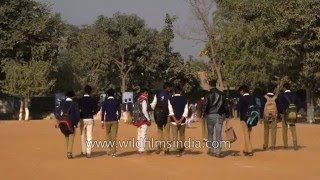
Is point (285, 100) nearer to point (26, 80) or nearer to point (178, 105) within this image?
point (178, 105)

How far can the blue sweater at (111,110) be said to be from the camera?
1331 cm

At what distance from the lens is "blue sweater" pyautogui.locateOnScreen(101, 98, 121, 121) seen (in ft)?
43.7

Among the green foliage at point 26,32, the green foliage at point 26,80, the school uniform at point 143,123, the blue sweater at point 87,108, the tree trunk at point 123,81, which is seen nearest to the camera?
the blue sweater at point 87,108

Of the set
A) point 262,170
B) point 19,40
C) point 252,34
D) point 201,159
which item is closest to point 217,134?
point 201,159

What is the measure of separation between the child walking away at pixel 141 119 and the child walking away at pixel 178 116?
701 millimetres

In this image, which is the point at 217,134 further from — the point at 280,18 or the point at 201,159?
Result: the point at 280,18

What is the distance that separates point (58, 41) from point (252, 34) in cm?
1861

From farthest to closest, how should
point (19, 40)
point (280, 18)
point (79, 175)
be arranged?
point (19, 40), point (280, 18), point (79, 175)

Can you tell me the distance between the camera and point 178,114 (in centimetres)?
1339

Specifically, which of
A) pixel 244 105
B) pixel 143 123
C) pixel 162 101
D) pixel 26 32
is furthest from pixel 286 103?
pixel 26 32

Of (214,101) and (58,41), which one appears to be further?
(58,41)

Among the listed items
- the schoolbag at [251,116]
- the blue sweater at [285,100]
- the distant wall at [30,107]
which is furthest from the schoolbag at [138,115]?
the distant wall at [30,107]

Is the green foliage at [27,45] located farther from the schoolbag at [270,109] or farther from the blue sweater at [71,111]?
the schoolbag at [270,109]

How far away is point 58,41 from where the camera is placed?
4250 cm
